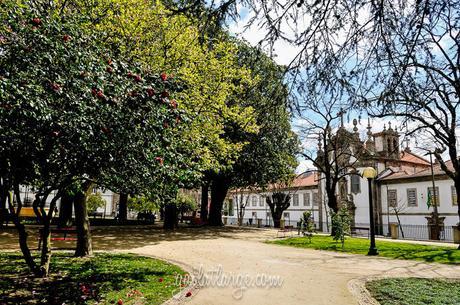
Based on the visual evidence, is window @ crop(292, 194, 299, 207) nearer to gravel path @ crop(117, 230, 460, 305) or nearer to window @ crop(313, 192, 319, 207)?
window @ crop(313, 192, 319, 207)

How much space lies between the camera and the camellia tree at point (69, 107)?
184 inches

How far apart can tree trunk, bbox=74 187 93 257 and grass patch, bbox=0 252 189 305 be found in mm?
630

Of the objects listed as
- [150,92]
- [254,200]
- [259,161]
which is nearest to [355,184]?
[259,161]

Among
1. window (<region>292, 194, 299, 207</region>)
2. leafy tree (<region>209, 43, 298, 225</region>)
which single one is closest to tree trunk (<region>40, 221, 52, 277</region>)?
leafy tree (<region>209, 43, 298, 225</region>)

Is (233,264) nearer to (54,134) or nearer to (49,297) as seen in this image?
(49,297)

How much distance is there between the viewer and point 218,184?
29.3 metres

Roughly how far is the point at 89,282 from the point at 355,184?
1561 inches

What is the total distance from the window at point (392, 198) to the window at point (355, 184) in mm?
4031

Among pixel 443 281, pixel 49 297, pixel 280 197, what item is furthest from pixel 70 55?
pixel 280 197

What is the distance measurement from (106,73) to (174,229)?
20.8 m

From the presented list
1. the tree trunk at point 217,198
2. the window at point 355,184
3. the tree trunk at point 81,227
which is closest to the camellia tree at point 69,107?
the tree trunk at point 81,227

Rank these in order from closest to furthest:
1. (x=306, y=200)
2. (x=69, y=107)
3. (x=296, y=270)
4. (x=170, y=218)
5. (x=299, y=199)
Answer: (x=69, y=107) → (x=296, y=270) → (x=170, y=218) → (x=306, y=200) → (x=299, y=199)

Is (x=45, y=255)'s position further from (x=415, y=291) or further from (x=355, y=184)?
(x=355, y=184)

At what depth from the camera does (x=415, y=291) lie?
7.45 meters
